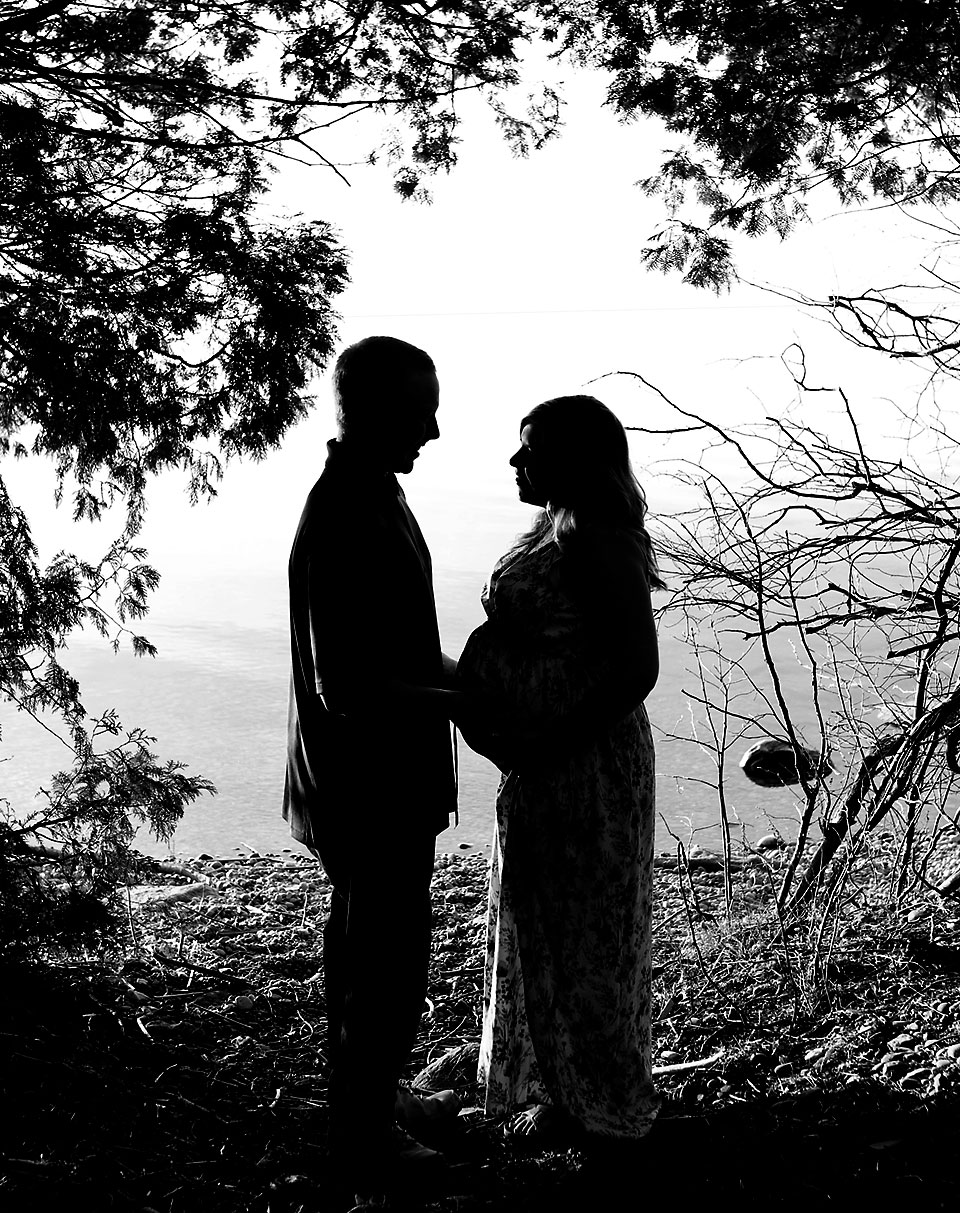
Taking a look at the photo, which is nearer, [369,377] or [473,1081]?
[369,377]

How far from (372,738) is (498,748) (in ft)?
0.91

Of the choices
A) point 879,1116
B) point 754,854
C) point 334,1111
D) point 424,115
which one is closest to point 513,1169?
point 334,1111

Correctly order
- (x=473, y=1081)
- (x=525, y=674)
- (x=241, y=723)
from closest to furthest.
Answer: (x=525, y=674), (x=473, y=1081), (x=241, y=723)

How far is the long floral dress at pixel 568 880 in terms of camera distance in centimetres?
234

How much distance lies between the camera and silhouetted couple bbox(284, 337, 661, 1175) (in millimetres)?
2236

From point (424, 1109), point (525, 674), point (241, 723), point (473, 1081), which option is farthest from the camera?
point (241, 723)

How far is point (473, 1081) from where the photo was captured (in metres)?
2.91

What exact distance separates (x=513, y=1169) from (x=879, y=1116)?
2.88 ft

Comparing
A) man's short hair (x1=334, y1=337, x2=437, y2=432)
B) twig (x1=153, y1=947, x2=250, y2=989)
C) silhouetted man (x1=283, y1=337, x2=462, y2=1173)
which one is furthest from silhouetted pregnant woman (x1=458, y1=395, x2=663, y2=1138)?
twig (x1=153, y1=947, x2=250, y2=989)

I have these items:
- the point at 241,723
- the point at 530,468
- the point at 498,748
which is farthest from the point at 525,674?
the point at 241,723

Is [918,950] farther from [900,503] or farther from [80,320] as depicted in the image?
[80,320]

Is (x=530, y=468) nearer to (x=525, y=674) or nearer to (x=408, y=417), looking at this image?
(x=408, y=417)

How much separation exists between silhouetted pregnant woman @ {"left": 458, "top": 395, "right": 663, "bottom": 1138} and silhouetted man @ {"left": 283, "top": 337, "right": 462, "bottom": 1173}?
0.18 meters

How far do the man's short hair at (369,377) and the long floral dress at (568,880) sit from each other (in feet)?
1.57
